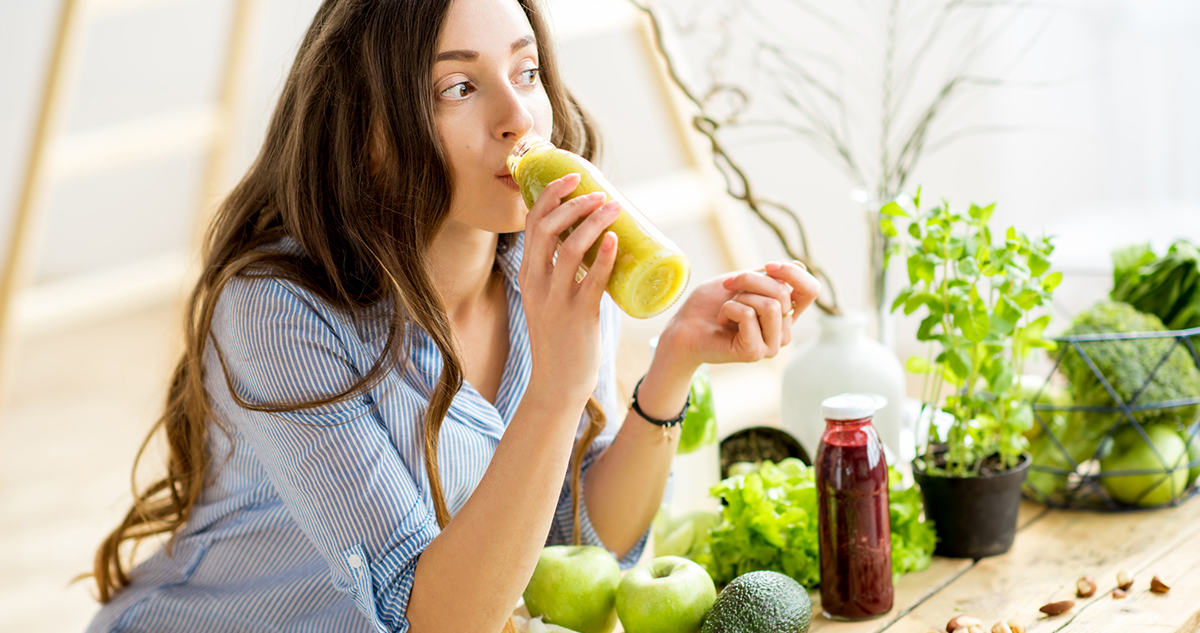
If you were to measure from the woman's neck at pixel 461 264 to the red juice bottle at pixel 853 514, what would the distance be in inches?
18.3

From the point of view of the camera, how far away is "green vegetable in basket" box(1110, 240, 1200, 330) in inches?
51.8

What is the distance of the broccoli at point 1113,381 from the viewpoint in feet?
4.00

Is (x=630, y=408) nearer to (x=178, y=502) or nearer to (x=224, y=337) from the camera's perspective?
(x=224, y=337)

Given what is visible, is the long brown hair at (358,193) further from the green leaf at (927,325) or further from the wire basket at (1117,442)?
the wire basket at (1117,442)

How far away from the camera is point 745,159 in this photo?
3.96m

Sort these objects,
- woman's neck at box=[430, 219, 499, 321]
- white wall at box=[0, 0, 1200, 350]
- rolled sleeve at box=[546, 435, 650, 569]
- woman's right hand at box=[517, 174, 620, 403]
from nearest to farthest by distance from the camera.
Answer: woman's right hand at box=[517, 174, 620, 403], woman's neck at box=[430, 219, 499, 321], rolled sleeve at box=[546, 435, 650, 569], white wall at box=[0, 0, 1200, 350]

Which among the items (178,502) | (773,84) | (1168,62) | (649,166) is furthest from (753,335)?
(649,166)

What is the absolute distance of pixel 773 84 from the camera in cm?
379

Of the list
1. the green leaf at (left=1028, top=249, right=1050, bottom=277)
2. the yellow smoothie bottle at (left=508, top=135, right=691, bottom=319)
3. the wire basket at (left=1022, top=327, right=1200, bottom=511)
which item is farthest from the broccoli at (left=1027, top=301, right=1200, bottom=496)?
the yellow smoothie bottle at (left=508, top=135, right=691, bottom=319)

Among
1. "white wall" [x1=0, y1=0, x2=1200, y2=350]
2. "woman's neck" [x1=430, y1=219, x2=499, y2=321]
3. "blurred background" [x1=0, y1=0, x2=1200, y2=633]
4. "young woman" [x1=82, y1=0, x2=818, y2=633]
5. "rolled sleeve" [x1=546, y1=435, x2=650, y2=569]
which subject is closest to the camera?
"young woman" [x1=82, y1=0, x2=818, y2=633]

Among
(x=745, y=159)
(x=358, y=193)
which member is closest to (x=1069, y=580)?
(x=358, y=193)

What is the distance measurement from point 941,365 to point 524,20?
603mm

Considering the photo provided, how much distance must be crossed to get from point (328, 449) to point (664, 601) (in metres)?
0.35

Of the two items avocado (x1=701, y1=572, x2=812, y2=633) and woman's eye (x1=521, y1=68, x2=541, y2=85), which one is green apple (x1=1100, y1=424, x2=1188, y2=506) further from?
woman's eye (x1=521, y1=68, x2=541, y2=85)
